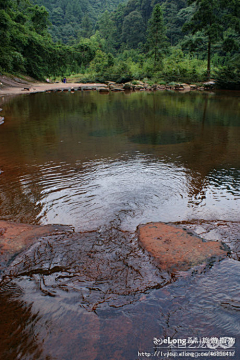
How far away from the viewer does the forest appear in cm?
2920

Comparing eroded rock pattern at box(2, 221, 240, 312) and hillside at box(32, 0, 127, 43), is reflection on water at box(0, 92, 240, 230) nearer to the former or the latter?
eroded rock pattern at box(2, 221, 240, 312)

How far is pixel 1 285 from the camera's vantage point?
106 inches

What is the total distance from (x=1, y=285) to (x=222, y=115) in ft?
46.3

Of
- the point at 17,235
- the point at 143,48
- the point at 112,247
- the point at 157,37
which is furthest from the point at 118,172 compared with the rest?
the point at 143,48

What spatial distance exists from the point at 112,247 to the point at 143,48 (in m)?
52.7

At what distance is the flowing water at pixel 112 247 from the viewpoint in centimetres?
219

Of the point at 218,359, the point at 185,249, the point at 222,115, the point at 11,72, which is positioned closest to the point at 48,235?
the point at 185,249

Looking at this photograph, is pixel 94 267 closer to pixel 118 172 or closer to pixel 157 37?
pixel 118 172

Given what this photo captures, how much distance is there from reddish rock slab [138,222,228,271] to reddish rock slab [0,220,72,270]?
1280 millimetres

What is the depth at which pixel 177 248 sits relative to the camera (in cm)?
313

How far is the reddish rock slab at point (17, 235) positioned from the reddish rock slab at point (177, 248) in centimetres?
128

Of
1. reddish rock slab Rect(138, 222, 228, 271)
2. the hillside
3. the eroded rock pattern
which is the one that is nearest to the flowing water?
the eroded rock pattern

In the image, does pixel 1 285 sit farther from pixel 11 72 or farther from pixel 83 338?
pixel 11 72

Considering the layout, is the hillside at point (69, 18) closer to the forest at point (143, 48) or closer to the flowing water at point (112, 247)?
the forest at point (143, 48)
